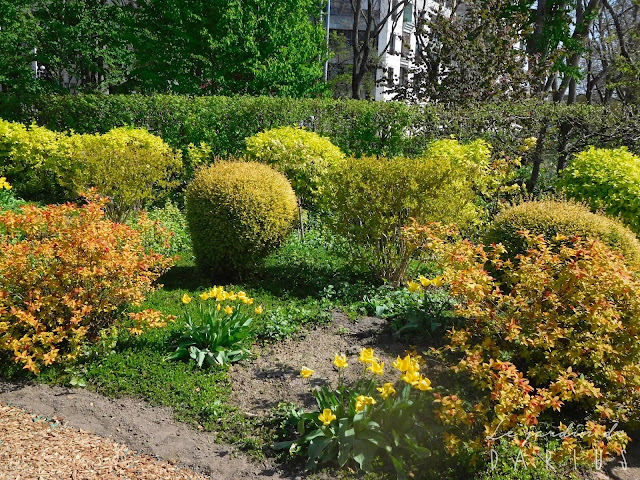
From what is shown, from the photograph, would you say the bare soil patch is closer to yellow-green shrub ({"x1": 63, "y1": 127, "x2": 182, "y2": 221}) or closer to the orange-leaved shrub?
the orange-leaved shrub

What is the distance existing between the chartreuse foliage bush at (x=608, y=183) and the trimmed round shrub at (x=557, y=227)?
1719 millimetres

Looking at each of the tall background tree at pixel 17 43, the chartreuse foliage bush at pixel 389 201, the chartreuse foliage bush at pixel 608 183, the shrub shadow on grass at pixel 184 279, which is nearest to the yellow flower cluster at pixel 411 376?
the chartreuse foliage bush at pixel 389 201

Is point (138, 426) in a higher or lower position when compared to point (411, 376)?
lower

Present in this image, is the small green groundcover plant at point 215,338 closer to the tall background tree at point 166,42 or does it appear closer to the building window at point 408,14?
the tall background tree at point 166,42

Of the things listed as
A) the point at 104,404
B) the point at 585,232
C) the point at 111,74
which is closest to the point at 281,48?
the point at 111,74

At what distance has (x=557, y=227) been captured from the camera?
16.6ft

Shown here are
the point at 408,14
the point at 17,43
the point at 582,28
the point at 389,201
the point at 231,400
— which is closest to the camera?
the point at 231,400

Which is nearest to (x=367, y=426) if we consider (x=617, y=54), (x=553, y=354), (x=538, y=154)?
Answer: (x=553, y=354)

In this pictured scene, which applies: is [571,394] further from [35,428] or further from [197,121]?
[197,121]

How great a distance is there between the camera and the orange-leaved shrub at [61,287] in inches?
167

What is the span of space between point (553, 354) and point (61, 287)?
3.70 meters

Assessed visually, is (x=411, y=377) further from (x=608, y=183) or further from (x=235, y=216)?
(x=608, y=183)

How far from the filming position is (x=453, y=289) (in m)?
4.11

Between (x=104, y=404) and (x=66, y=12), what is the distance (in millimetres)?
13717
